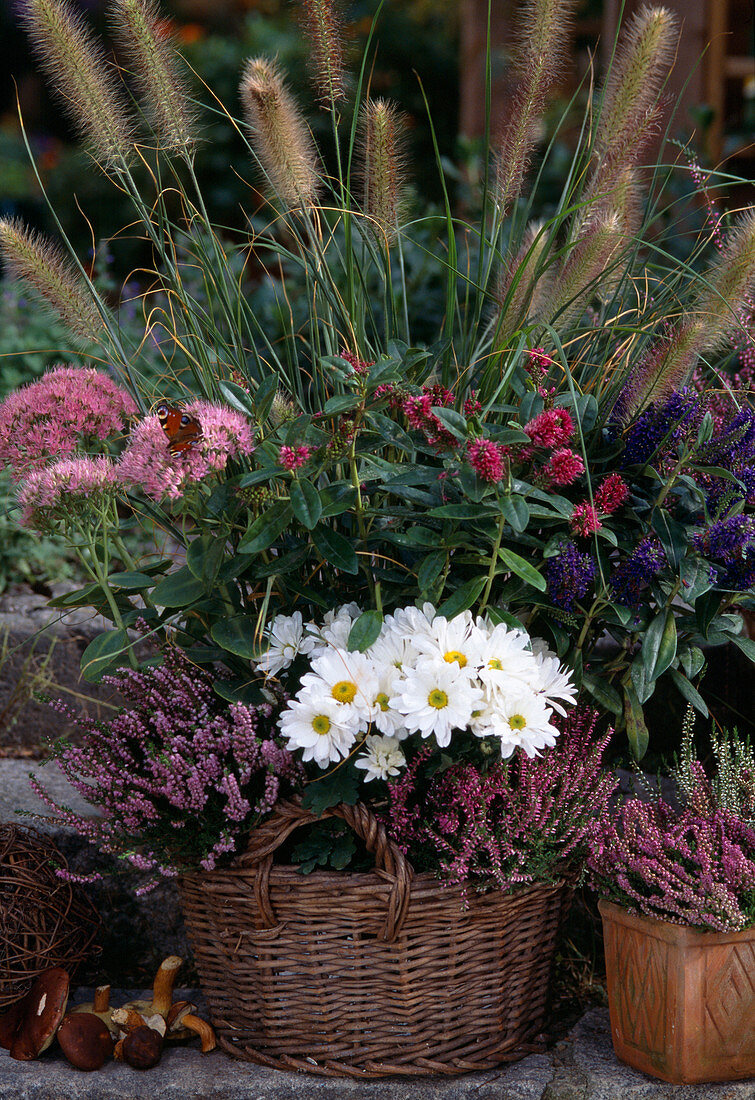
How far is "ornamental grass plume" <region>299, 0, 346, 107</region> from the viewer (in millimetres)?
1298

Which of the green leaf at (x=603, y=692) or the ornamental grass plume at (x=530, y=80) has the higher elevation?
the ornamental grass plume at (x=530, y=80)

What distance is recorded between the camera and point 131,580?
1.29 meters

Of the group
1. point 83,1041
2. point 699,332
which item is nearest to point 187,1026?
point 83,1041

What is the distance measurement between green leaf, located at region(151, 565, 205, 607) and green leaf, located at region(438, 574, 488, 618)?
290mm

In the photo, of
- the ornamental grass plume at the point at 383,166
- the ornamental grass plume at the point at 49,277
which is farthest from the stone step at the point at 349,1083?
the ornamental grass plume at the point at 383,166

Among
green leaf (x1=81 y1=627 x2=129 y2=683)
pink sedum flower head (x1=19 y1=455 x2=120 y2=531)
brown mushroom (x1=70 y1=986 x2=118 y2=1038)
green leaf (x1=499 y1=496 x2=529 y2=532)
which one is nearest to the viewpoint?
green leaf (x1=499 y1=496 x2=529 y2=532)

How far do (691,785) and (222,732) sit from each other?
0.60m

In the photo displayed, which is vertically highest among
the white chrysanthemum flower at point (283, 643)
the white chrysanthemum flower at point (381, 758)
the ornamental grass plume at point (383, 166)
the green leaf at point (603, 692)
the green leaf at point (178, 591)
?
the ornamental grass plume at point (383, 166)

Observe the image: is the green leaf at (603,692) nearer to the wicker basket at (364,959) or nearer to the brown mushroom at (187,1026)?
the wicker basket at (364,959)

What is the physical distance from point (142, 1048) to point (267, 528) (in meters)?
0.72

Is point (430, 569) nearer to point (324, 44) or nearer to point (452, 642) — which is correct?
point (452, 642)

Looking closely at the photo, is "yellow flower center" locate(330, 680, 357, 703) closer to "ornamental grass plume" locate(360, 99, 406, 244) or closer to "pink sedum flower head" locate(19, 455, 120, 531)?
"pink sedum flower head" locate(19, 455, 120, 531)

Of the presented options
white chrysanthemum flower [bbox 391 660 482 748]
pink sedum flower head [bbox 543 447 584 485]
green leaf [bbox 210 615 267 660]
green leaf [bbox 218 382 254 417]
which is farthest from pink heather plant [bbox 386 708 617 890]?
green leaf [bbox 218 382 254 417]

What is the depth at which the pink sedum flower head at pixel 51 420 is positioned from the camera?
4.00ft
